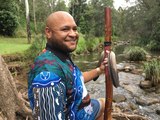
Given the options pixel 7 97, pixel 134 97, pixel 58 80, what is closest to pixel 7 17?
pixel 134 97

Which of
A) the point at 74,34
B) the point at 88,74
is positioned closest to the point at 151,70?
the point at 88,74

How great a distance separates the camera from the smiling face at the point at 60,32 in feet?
8.16

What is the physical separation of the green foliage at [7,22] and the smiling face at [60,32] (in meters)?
25.8

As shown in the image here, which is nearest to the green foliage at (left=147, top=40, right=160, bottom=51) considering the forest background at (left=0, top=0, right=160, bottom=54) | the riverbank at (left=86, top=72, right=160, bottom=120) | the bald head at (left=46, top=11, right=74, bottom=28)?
the forest background at (left=0, top=0, right=160, bottom=54)

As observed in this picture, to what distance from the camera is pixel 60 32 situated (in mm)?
2486

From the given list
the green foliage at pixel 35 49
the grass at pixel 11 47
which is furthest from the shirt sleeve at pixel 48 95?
the grass at pixel 11 47

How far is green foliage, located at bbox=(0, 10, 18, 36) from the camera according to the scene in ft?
88.7

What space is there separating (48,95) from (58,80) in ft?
0.51

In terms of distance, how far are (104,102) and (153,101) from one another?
27.8 feet

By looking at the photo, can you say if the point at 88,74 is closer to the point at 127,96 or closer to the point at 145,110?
the point at 145,110

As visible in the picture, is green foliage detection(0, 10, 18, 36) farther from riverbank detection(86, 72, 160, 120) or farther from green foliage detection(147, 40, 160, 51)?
green foliage detection(147, 40, 160, 51)

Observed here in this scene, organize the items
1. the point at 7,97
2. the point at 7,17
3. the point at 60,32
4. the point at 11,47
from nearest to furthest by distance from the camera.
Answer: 1. the point at 60,32
2. the point at 7,97
3. the point at 11,47
4. the point at 7,17

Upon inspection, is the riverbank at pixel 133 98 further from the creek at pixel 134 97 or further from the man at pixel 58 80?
the man at pixel 58 80

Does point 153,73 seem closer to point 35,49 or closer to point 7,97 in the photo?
point 35,49
